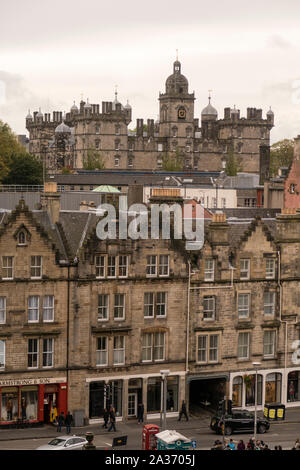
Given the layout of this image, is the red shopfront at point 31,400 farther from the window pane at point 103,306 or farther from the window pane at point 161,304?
the window pane at point 161,304

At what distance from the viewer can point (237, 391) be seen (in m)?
64.7

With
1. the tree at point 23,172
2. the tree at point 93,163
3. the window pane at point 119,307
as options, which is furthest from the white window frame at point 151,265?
the tree at point 93,163

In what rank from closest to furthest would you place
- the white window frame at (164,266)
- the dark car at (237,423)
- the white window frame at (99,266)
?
the dark car at (237,423) → the white window frame at (99,266) → the white window frame at (164,266)

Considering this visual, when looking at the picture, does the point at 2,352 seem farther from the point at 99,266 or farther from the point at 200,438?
the point at 200,438

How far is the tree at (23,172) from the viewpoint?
139125mm

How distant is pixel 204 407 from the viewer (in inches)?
Result: 2552

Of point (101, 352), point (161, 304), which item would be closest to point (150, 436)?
point (101, 352)

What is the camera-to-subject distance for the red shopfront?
2308 inches

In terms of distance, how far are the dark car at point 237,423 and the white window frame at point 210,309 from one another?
24.0 feet

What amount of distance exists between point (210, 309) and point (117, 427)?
9573 millimetres

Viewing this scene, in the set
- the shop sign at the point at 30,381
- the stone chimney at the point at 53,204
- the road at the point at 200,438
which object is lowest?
the road at the point at 200,438

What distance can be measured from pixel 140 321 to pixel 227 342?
6.18 meters

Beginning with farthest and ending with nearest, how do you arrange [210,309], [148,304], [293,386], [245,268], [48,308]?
1. [293,386]
2. [245,268]
3. [210,309]
4. [148,304]
5. [48,308]

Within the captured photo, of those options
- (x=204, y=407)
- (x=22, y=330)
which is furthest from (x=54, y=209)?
(x=204, y=407)
